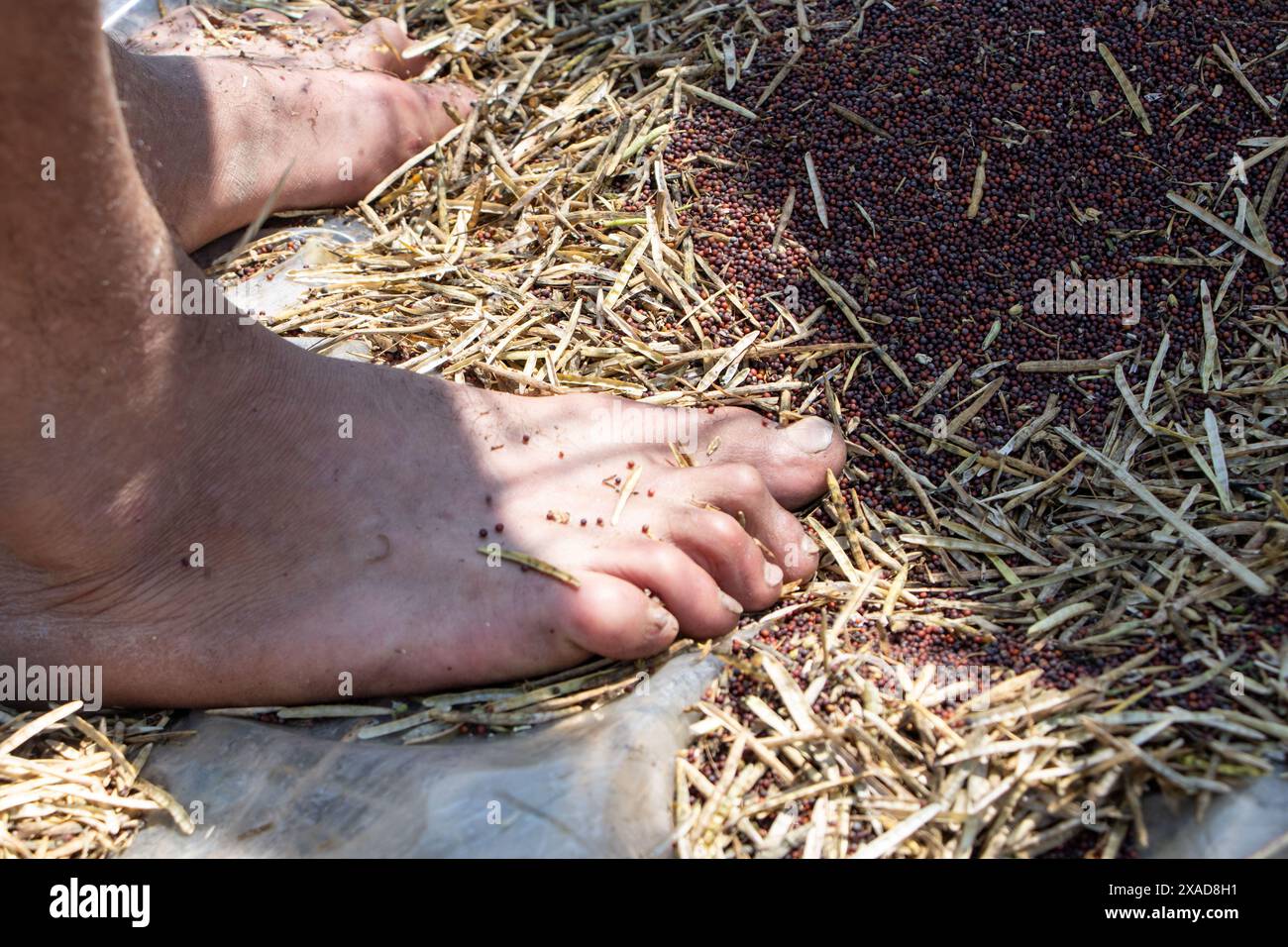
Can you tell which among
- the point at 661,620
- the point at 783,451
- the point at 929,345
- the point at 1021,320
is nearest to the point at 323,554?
the point at 661,620

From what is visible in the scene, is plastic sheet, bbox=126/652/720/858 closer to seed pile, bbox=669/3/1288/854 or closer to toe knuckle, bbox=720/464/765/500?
seed pile, bbox=669/3/1288/854

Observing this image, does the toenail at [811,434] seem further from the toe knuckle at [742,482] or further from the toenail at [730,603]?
the toenail at [730,603]

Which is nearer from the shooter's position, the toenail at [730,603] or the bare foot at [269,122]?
the toenail at [730,603]

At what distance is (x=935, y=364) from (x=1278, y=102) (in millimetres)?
1018

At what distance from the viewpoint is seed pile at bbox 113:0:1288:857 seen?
184 cm

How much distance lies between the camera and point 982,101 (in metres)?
2.64

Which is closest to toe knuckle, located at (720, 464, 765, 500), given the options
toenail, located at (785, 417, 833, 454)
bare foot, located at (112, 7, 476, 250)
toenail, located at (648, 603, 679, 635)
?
toenail, located at (785, 417, 833, 454)

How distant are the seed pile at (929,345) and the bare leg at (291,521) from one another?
0.12 m

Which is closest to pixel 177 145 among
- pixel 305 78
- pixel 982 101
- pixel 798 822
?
pixel 305 78

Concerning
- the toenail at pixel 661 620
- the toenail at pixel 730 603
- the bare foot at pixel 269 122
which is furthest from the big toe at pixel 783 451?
the bare foot at pixel 269 122

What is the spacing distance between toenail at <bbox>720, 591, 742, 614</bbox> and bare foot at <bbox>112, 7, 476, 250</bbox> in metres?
1.35

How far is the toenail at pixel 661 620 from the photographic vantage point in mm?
1992

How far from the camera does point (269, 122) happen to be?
2.90m
